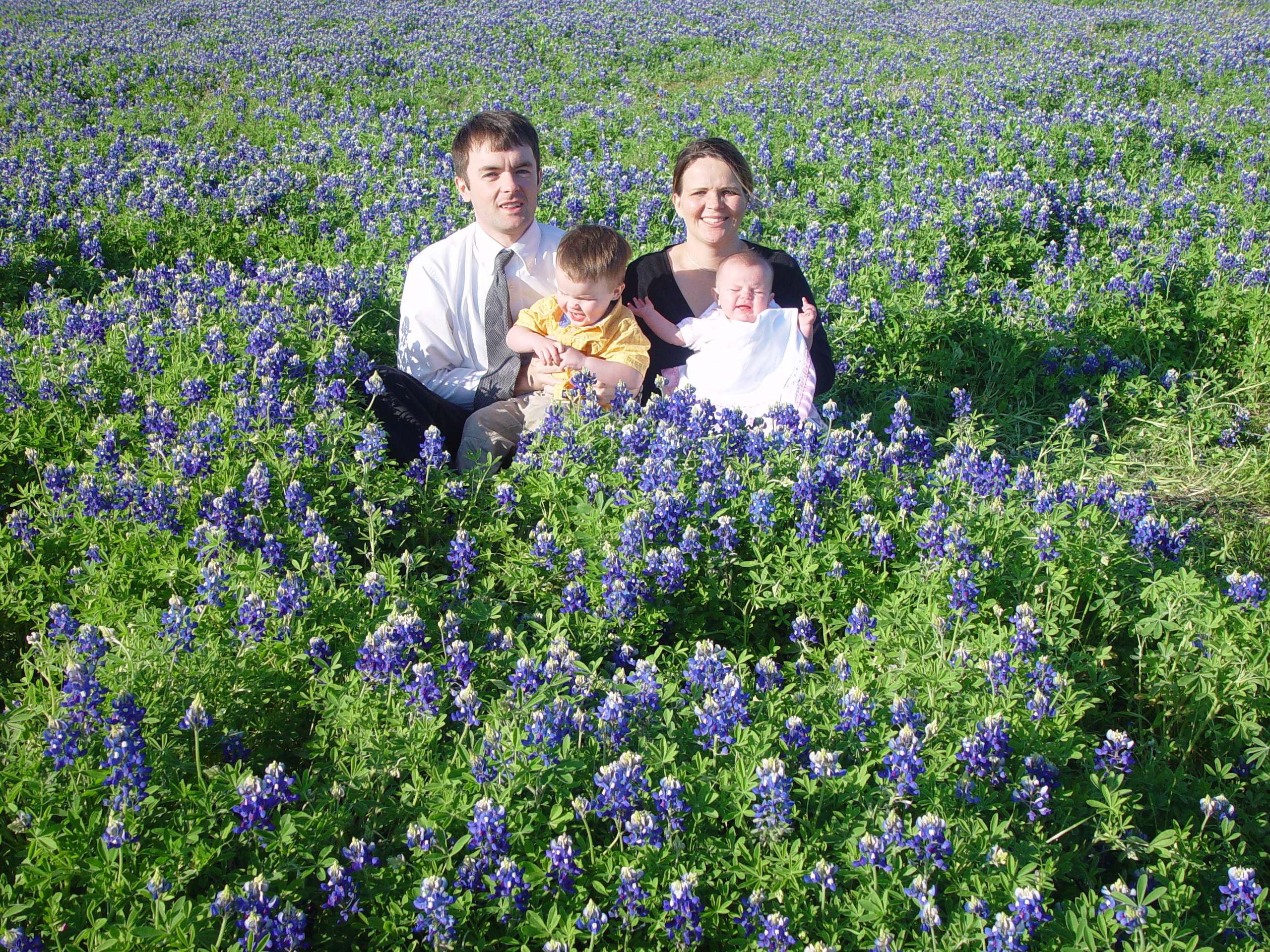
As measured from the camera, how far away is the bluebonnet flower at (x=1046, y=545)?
3.46 m

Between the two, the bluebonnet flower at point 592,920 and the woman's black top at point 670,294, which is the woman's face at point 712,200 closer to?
the woman's black top at point 670,294

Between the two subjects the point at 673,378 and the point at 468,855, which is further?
the point at 673,378

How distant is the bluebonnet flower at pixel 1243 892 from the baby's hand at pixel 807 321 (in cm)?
295

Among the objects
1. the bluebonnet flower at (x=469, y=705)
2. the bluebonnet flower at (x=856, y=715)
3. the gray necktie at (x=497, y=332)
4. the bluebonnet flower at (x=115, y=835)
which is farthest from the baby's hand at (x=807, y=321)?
the bluebonnet flower at (x=115, y=835)

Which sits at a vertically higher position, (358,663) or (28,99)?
(28,99)

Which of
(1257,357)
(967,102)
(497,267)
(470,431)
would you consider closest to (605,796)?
(470,431)

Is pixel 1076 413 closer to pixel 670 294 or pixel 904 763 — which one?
pixel 670 294

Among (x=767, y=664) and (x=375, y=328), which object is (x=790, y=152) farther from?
(x=767, y=664)

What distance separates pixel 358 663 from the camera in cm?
282

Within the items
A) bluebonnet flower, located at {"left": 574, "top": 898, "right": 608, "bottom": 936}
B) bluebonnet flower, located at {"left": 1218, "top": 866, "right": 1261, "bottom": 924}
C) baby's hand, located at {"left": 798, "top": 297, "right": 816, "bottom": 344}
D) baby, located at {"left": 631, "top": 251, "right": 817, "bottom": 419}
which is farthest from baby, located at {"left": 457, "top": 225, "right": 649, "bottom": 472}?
bluebonnet flower, located at {"left": 1218, "top": 866, "right": 1261, "bottom": 924}

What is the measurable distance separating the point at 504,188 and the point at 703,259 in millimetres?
1103

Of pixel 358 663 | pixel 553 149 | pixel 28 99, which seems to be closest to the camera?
pixel 358 663

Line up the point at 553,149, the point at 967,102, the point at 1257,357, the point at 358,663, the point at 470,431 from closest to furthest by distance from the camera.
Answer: the point at 358,663, the point at 470,431, the point at 1257,357, the point at 553,149, the point at 967,102

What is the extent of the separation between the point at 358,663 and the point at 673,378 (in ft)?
8.64
